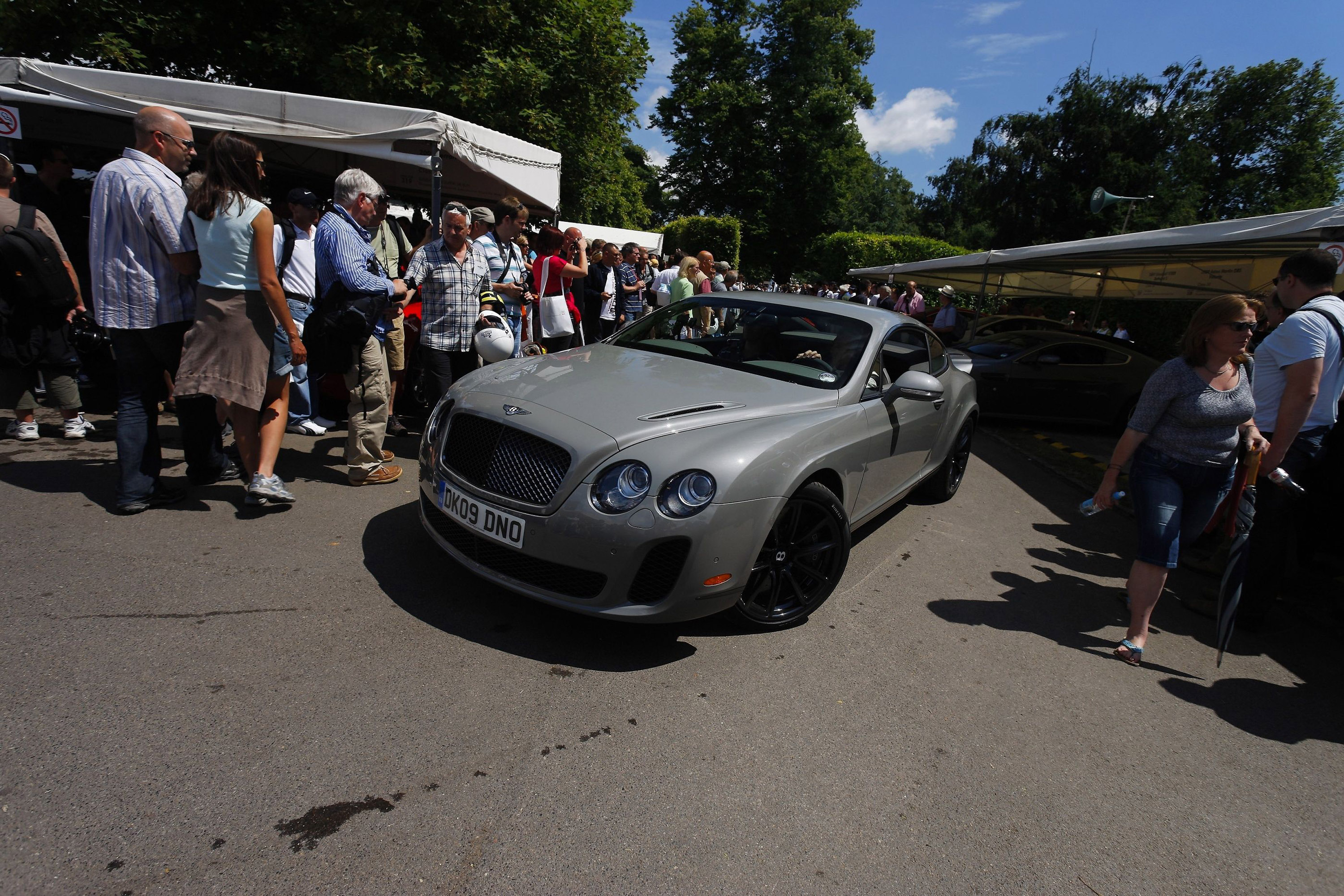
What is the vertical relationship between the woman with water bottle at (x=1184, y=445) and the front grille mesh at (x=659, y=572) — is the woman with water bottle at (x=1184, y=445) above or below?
above

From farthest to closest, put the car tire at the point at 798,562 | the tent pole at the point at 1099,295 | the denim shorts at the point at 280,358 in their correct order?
1. the tent pole at the point at 1099,295
2. the denim shorts at the point at 280,358
3. the car tire at the point at 798,562

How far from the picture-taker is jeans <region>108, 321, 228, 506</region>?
3779 millimetres

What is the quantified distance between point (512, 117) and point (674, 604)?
12839 mm

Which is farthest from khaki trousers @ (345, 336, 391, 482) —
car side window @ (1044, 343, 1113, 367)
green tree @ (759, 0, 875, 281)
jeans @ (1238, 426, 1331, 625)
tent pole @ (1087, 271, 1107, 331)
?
green tree @ (759, 0, 875, 281)

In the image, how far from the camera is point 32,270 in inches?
180

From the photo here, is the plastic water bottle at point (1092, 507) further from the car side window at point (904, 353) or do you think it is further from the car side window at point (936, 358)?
the car side window at point (936, 358)

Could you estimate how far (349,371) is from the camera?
430 centimetres

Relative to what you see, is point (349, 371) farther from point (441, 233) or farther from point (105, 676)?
point (105, 676)

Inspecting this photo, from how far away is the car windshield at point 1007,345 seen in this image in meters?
9.88

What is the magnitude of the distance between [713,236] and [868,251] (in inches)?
343

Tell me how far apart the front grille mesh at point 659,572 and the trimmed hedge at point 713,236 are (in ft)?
83.8

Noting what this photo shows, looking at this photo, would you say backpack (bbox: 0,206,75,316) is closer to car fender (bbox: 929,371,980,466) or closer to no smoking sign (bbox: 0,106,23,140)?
no smoking sign (bbox: 0,106,23,140)

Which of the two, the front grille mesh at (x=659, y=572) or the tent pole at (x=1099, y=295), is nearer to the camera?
the front grille mesh at (x=659, y=572)

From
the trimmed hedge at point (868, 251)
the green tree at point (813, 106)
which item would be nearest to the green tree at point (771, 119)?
the green tree at point (813, 106)
